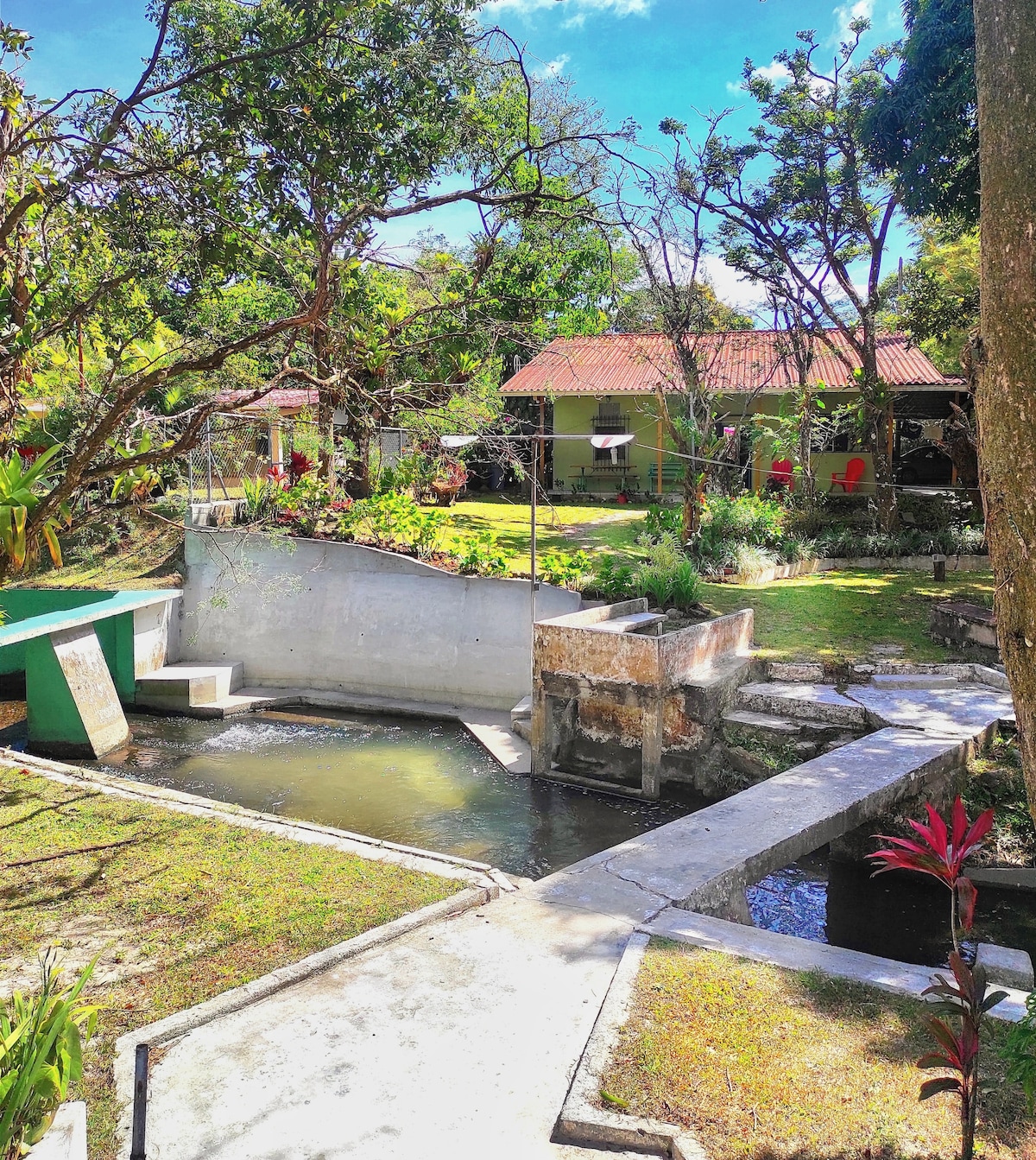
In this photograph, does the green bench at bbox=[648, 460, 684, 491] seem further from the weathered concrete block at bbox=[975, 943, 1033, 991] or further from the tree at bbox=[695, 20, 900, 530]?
the weathered concrete block at bbox=[975, 943, 1033, 991]

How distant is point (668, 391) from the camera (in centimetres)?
2139

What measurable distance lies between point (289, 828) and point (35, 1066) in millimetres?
5090

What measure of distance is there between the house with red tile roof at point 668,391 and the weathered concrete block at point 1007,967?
16.2 meters

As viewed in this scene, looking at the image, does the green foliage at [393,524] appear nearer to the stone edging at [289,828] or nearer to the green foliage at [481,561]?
the green foliage at [481,561]

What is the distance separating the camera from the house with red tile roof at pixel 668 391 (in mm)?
22219

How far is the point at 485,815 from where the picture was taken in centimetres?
1055

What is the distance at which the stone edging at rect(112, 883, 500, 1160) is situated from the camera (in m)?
4.16

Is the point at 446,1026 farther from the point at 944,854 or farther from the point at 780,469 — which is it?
the point at 780,469

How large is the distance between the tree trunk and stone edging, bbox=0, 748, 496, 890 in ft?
12.9

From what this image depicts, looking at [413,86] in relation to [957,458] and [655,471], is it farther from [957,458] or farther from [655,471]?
[655,471]

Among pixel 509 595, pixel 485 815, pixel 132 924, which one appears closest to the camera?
pixel 132 924

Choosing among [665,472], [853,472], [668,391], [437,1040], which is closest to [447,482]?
[668,391]

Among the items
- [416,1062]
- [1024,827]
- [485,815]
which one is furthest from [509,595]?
[416,1062]

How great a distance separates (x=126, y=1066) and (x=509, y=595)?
34.9ft
